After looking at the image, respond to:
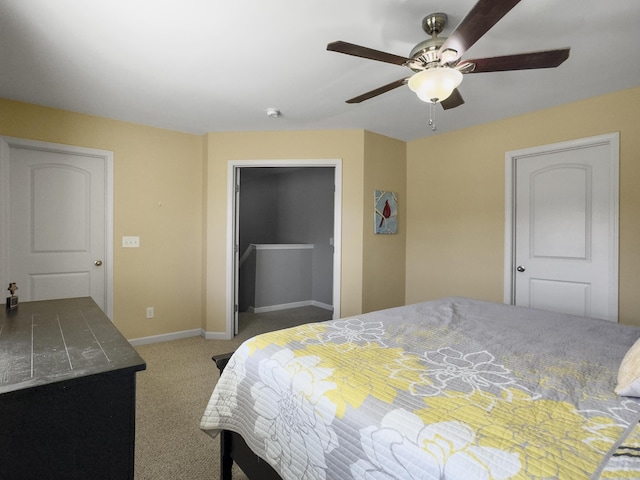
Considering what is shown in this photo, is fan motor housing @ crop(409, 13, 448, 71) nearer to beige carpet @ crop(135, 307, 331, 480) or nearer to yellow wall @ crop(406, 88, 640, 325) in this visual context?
yellow wall @ crop(406, 88, 640, 325)

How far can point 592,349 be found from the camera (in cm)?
137

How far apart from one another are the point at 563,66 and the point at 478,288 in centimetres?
206

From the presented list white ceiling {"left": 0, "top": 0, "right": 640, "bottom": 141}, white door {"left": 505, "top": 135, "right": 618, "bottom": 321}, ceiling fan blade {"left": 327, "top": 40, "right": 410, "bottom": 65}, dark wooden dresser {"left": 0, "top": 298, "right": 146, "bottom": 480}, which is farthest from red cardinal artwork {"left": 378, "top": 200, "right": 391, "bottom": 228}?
dark wooden dresser {"left": 0, "top": 298, "right": 146, "bottom": 480}

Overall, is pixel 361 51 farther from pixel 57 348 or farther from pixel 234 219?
pixel 234 219

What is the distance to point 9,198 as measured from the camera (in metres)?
2.87

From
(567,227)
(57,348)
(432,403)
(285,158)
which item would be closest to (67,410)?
(57,348)

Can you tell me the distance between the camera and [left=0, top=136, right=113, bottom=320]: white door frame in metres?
2.83

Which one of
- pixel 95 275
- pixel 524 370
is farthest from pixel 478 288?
pixel 95 275

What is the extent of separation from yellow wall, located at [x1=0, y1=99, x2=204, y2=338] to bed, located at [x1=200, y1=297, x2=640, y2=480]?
244cm

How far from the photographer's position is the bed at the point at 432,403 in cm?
73

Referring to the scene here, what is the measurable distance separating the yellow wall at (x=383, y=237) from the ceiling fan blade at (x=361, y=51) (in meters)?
2.05

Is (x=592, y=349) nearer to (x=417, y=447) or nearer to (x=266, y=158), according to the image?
(x=417, y=447)

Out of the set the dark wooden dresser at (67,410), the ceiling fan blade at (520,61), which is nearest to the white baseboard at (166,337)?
the dark wooden dresser at (67,410)

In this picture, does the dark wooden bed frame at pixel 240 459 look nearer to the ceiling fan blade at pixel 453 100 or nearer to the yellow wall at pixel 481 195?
the ceiling fan blade at pixel 453 100
